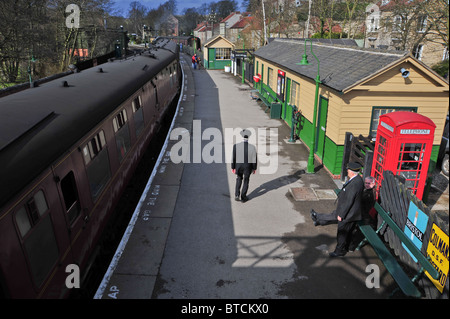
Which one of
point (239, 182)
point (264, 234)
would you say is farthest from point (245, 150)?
point (264, 234)

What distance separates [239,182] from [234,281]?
126 inches

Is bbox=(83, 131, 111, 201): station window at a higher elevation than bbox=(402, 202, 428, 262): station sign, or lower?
higher

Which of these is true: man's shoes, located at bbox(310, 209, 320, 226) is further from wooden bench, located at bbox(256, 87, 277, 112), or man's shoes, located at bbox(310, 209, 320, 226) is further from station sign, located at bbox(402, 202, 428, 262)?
wooden bench, located at bbox(256, 87, 277, 112)

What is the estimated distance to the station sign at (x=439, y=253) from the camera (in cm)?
506

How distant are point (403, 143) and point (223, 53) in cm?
3266

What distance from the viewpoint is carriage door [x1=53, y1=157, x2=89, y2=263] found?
4730mm

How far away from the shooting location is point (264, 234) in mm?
7707

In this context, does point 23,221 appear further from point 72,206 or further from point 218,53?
point 218,53

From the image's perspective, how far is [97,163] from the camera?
623cm

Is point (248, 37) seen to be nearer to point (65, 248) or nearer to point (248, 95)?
point (248, 95)

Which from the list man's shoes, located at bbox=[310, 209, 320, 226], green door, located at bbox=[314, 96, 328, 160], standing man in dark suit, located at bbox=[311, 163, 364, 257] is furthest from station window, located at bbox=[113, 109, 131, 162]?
green door, located at bbox=[314, 96, 328, 160]

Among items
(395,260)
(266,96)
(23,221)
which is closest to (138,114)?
(23,221)

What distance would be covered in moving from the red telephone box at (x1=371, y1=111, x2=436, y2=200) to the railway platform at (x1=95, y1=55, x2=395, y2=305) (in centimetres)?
170

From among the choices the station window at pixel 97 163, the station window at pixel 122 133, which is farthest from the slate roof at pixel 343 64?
the station window at pixel 97 163
